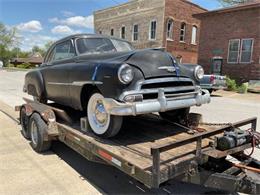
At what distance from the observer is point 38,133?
4910 millimetres

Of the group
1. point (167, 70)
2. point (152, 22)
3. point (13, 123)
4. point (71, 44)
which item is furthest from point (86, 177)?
point (152, 22)

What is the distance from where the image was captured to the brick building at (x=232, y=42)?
62.9 ft

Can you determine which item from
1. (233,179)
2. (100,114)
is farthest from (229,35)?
(233,179)

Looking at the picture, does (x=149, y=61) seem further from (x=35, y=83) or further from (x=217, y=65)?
(x=217, y=65)

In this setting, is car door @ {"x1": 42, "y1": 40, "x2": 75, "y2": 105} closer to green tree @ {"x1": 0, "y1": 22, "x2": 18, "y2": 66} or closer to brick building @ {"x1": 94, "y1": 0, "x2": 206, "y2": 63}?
brick building @ {"x1": 94, "y1": 0, "x2": 206, "y2": 63}

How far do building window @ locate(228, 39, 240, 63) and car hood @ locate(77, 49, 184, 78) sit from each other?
58.6 ft

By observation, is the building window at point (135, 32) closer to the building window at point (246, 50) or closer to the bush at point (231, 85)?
the building window at point (246, 50)

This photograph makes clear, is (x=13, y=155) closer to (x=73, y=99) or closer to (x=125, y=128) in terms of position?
(x=73, y=99)

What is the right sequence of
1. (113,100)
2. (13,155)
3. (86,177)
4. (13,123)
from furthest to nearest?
(13,123)
(13,155)
(86,177)
(113,100)

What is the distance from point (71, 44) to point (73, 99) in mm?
1156

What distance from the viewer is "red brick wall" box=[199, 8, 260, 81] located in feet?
62.7

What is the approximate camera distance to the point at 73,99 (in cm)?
471

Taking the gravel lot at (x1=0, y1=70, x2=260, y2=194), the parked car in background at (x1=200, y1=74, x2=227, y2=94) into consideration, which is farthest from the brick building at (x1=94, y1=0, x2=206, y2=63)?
the gravel lot at (x1=0, y1=70, x2=260, y2=194)

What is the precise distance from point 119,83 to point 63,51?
2.46 m
